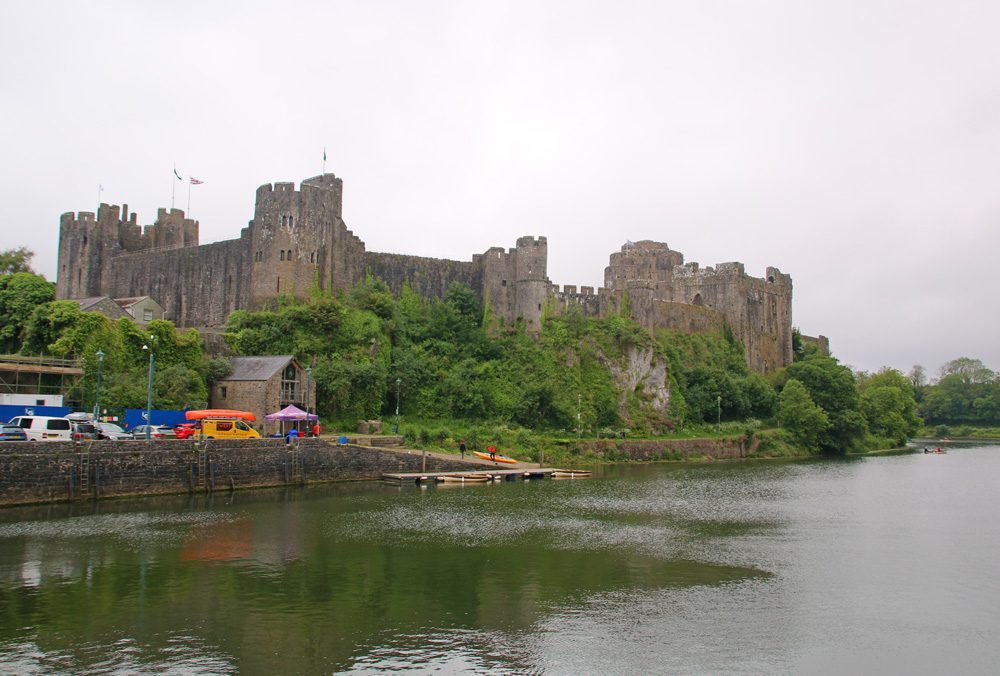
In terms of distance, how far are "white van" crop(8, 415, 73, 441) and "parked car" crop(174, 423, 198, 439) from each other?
4.63 metres

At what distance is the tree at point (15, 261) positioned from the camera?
189 ft

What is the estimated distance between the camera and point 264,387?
4141cm

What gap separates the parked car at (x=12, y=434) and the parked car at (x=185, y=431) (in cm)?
595

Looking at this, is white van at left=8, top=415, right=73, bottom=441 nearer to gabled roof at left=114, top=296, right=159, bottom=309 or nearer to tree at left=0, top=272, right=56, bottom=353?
tree at left=0, top=272, right=56, bottom=353

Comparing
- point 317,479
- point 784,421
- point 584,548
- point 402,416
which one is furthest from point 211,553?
point 784,421

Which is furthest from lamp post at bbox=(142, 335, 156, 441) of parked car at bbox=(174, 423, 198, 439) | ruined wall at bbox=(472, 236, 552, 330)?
ruined wall at bbox=(472, 236, 552, 330)

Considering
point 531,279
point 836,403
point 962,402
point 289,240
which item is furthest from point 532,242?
point 962,402

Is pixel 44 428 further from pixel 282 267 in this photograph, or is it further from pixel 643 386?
pixel 643 386

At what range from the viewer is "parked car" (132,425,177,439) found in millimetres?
34734

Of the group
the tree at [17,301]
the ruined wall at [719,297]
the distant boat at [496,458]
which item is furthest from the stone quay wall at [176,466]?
the ruined wall at [719,297]

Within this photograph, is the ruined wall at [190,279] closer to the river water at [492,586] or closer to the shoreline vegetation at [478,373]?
the shoreline vegetation at [478,373]

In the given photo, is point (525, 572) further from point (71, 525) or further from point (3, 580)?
point (71, 525)

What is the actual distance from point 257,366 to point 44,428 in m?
12.9

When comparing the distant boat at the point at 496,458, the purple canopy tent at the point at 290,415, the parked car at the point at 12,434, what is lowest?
the distant boat at the point at 496,458
